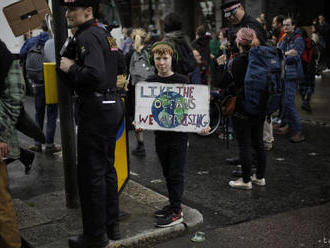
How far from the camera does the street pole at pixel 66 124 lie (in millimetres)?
4602

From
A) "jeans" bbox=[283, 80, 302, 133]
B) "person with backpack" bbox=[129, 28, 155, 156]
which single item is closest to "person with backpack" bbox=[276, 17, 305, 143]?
"jeans" bbox=[283, 80, 302, 133]

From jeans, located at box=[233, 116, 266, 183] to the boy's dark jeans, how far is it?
1.29 metres

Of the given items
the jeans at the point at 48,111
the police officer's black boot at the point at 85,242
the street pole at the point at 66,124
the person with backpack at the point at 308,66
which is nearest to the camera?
the police officer's black boot at the point at 85,242

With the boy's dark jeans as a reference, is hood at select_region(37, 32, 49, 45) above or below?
above

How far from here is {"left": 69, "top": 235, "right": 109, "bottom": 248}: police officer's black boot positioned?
12.5 ft

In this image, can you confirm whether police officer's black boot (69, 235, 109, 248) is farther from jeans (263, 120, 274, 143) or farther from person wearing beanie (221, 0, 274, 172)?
jeans (263, 120, 274, 143)

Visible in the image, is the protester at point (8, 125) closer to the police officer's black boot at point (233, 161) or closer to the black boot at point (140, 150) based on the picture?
the police officer's black boot at point (233, 161)

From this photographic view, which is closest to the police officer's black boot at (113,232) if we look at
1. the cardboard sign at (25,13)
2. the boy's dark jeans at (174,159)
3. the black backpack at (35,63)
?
the boy's dark jeans at (174,159)

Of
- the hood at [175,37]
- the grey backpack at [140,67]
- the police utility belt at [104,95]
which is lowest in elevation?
the police utility belt at [104,95]

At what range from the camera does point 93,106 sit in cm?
363

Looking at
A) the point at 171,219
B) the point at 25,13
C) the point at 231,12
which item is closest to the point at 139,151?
the point at 231,12

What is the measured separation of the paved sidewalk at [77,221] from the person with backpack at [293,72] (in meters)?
3.52

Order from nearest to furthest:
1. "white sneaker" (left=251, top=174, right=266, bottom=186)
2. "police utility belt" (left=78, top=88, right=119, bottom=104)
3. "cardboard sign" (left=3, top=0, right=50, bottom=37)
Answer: "police utility belt" (left=78, top=88, right=119, bottom=104) → "cardboard sign" (left=3, top=0, right=50, bottom=37) → "white sneaker" (left=251, top=174, right=266, bottom=186)

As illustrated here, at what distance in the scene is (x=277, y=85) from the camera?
17.9 ft
